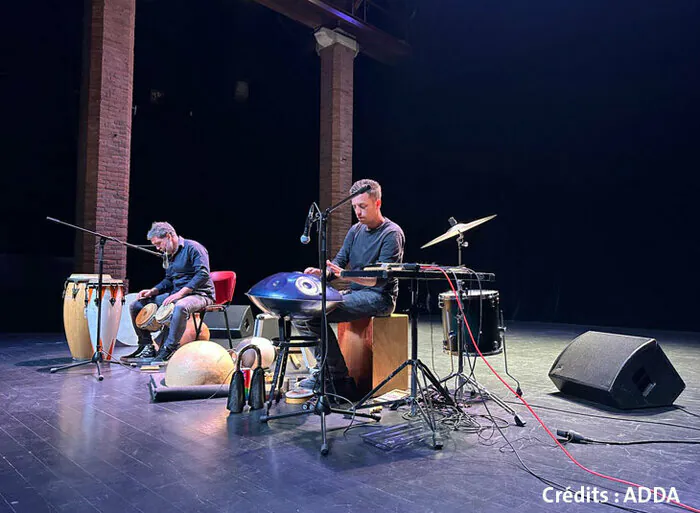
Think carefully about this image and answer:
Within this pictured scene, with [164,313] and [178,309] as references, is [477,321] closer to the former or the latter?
[178,309]

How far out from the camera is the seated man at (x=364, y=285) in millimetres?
3160

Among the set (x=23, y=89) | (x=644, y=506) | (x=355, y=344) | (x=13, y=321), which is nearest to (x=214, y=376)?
(x=355, y=344)

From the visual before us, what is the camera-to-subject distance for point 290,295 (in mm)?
2717

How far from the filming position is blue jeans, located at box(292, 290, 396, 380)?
313 centimetres

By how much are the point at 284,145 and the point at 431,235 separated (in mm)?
3721

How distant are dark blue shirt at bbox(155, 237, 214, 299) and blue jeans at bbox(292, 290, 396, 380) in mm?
1888

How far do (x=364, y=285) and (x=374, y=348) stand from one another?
514mm

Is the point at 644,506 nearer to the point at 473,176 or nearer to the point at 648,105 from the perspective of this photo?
the point at 648,105

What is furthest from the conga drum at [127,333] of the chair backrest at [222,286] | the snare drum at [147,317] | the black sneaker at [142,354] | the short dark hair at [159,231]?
the short dark hair at [159,231]

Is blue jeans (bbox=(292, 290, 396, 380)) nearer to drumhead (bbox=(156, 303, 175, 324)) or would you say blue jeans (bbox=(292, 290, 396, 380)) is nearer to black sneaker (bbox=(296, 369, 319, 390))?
black sneaker (bbox=(296, 369, 319, 390))

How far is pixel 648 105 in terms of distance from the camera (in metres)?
8.34

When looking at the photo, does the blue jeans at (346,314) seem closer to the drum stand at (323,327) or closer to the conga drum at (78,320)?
the drum stand at (323,327)

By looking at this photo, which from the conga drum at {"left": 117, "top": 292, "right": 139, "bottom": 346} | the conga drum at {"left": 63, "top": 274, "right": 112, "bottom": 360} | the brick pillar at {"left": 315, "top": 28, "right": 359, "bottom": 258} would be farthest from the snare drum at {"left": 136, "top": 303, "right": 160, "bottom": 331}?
the brick pillar at {"left": 315, "top": 28, "right": 359, "bottom": 258}

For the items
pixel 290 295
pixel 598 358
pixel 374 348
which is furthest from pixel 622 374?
pixel 290 295
